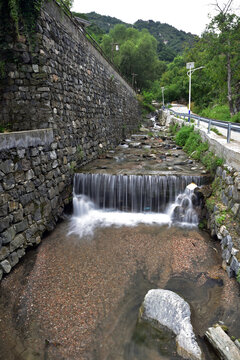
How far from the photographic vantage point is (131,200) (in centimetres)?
803

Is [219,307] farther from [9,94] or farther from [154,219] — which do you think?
[9,94]

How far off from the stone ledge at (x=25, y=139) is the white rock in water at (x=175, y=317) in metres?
4.42

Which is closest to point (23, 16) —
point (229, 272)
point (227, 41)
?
point (229, 272)

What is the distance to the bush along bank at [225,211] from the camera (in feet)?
16.3

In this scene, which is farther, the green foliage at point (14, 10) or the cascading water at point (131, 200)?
the cascading water at point (131, 200)

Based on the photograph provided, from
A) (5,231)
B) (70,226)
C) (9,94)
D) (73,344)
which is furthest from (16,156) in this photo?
(73,344)

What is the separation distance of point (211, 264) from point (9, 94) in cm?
718

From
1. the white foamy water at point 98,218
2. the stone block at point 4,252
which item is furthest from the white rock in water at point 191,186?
the stone block at point 4,252


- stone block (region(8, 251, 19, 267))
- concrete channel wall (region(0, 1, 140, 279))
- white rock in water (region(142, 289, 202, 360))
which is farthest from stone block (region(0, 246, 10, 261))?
white rock in water (region(142, 289, 202, 360))

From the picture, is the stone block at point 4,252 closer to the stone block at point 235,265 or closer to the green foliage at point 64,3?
the stone block at point 235,265

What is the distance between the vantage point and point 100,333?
3809 mm

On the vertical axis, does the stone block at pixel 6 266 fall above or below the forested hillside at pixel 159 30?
below

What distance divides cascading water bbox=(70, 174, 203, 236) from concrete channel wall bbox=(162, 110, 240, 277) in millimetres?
1006

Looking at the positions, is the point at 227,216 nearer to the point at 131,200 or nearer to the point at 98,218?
the point at 131,200
